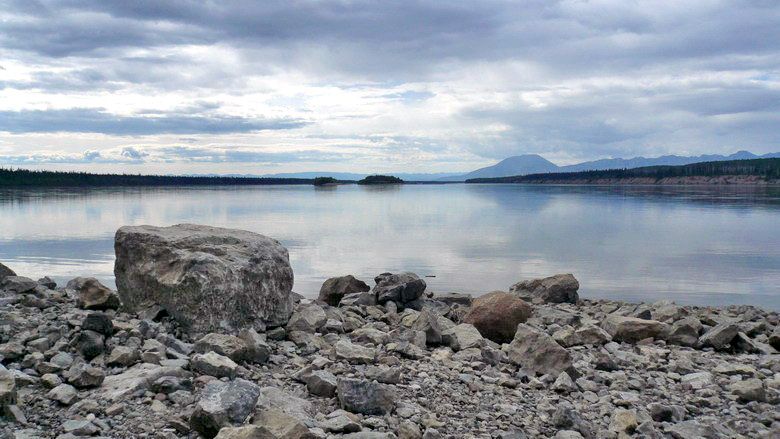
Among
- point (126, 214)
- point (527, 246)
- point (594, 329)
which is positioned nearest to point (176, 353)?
point (594, 329)

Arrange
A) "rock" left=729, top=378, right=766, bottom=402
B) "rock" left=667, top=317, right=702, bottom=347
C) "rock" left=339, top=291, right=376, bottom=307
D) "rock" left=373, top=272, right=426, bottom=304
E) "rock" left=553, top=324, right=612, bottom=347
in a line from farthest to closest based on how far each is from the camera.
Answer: "rock" left=373, top=272, right=426, bottom=304, "rock" left=339, top=291, right=376, bottom=307, "rock" left=667, top=317, right=702, bottom=347, "rock" left=553, top=324, right=612, bottom=347, "rock" left=729, top=378, right=766, bottom=402

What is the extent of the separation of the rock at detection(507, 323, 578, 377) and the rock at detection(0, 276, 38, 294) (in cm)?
914

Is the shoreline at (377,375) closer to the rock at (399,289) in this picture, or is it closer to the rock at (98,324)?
the rock at (98,324)

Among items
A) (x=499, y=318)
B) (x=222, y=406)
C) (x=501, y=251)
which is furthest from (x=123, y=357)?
(x=501, y=251)

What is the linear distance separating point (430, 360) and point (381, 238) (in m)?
29.4

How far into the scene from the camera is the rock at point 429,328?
10.2 metres

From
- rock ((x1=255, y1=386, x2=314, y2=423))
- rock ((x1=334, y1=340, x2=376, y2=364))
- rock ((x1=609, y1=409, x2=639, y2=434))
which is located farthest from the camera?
rock ((x1=334, y1=340, x2=376, y2=364))

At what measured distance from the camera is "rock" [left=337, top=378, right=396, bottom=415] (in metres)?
7.02

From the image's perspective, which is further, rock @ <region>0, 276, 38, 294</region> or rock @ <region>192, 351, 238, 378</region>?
rock @ <region>0, 276, 38, 294</region>

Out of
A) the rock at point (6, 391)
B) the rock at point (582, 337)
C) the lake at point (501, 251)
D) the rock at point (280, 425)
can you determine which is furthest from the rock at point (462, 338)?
the lake at point (501, 251)

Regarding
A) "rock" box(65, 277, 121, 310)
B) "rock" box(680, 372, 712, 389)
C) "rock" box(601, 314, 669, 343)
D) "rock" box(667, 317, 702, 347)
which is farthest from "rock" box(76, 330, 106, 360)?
"rock" box(667, 317, 702, 347)

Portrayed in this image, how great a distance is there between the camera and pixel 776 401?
28.0 feet

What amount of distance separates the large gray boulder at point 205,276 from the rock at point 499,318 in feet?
11.3

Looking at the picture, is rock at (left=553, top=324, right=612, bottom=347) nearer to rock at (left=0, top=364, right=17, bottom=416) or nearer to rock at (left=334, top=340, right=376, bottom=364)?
rock at (left=334, top=340, right=376, bottom=364)
